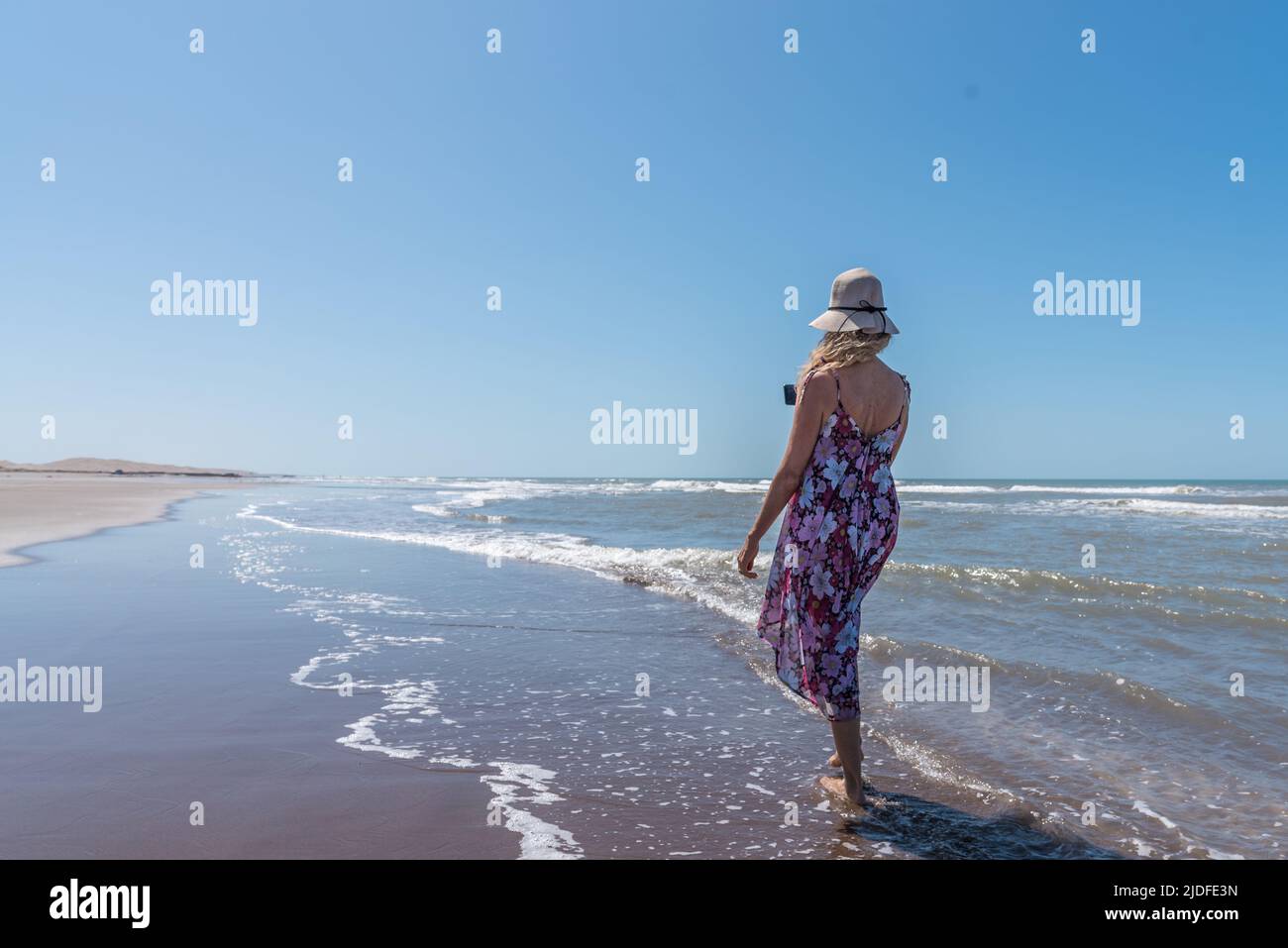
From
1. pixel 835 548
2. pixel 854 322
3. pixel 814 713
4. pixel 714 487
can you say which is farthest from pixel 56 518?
pixel 714 487

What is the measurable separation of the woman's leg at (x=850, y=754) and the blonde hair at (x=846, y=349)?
4.94 ft

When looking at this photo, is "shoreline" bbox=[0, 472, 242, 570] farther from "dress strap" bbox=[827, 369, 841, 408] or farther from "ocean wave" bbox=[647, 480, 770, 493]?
"ocean wave" bbox=[647, 480, 770, 493]

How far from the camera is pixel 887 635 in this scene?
23.1 ft

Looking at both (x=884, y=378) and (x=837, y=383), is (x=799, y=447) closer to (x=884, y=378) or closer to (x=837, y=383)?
(x=837, y=383)

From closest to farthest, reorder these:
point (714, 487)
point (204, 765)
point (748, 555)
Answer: point (748, 555), point (204, 765), point (714, 487)

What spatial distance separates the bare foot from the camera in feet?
11.4

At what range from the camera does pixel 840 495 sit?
10.9 ft

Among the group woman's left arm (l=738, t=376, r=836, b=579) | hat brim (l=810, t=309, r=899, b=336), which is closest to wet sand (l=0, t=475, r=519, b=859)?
woman's left arm (l=738, t=376, r=836, b=579)

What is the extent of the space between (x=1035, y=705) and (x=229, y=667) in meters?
5.43

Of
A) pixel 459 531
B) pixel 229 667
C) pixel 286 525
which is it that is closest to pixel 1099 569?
pixel 229 667

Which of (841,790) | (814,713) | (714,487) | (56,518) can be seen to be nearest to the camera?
(841,790)

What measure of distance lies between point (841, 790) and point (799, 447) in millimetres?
1584
